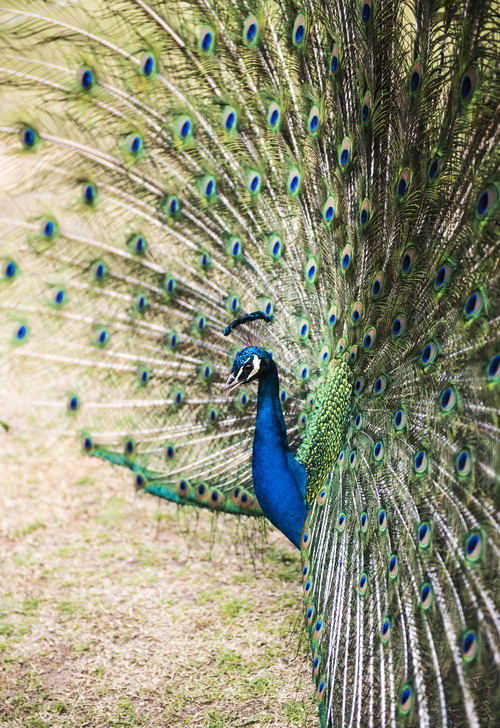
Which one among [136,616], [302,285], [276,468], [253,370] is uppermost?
[302,285]

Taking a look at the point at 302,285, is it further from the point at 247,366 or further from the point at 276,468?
the point at 276,468

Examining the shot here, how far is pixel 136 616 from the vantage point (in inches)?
115

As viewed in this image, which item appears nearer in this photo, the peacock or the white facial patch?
the peacock

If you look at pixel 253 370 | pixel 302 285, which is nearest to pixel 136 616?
pixel 253 370

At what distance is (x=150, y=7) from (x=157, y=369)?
1.37 meters

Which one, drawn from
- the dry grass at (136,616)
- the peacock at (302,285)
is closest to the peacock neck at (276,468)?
the peacock at (302,285)

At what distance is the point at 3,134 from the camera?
254cm

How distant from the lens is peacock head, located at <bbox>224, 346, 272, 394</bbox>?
214 centimetres

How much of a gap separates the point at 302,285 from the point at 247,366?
53cm

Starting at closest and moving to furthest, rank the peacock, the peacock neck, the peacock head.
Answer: the peacock, the peacock head, the peacock neck

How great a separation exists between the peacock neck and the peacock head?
6 centimetres

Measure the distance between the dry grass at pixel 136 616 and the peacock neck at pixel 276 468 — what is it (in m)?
0.63

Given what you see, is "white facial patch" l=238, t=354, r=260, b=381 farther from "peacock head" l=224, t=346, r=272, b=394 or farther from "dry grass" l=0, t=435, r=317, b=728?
"dry grass" l=0, t=435, r=317, b=728

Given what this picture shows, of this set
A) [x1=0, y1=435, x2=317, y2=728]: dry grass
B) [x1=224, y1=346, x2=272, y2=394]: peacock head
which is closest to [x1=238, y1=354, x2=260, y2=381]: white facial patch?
[x1=224, y1=346, x2=272, y2=394]: peacock head
